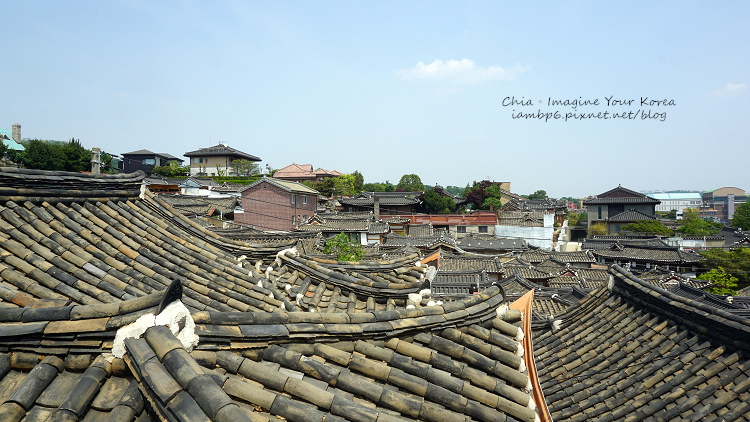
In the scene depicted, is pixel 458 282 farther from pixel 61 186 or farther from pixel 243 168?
pixel 243 168

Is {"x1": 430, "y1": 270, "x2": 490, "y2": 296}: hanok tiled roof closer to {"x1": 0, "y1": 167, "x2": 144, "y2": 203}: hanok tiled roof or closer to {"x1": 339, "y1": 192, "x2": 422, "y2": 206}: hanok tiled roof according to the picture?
{"x1": 0, "y1": 167, "x2": 144, "y2": 203}: hanok tiled roof

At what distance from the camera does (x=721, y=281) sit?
32.2 metres

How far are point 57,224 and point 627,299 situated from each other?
9749 mm

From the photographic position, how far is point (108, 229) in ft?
19.3

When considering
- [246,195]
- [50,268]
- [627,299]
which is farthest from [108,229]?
[246,195]

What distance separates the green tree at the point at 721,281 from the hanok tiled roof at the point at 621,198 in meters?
30.2

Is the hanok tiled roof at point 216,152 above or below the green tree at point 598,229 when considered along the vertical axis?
above

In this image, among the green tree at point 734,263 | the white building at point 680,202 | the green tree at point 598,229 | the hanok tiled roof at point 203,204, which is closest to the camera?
the hanok tiled roof at point 203,204

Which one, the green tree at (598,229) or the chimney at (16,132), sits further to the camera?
the green tree at (598,229)

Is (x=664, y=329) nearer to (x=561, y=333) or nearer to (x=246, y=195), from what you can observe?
(x=561, y=333)

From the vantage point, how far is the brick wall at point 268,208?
4084cm

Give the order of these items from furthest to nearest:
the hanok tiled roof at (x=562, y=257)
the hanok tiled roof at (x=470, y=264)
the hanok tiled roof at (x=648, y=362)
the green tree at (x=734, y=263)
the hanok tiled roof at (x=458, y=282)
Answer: the hanok tiled roof at (x=562, y=257)
the green tree at (x=734, y=263)
the hanok tiled roof at (x=470, y=264)
the hanok tiled roof at (x=458, y=282)
the hanok tiled roof at (x=648, y=362)

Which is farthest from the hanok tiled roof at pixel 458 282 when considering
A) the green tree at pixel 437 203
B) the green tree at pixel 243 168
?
the green tree at pixel 243 168

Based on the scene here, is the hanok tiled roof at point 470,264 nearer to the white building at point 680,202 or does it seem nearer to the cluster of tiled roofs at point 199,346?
the cluster of tiled roofs at point 199,346
